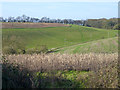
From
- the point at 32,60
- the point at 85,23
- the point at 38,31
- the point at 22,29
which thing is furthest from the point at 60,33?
the point at 32,60

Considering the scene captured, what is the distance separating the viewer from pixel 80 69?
22.9 ft

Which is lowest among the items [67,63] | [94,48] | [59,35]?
[94,48]

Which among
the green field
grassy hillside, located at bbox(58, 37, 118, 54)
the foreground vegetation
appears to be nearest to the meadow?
the foreground vegetation

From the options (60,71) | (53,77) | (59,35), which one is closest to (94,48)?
(59,35)

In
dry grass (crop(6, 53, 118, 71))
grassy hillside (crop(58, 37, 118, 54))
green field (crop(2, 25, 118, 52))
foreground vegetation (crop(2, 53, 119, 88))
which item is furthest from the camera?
green field (crop(2, 25, 118, 52))

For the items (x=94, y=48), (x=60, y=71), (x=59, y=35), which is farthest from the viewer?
(x=59, y=35)

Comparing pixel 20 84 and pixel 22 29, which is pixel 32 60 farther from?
pixel 22 29

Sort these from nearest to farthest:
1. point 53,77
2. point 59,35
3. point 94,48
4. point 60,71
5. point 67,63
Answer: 1. point 53,77
2. point 60,71
3. point 67,63
4. point 94,48
5. point 59,35

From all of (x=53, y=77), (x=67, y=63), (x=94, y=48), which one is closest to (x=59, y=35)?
(x=94, y=48)

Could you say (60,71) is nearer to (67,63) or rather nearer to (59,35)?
(67,63)

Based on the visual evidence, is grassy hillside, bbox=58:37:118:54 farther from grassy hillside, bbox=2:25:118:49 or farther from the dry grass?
the dry grass

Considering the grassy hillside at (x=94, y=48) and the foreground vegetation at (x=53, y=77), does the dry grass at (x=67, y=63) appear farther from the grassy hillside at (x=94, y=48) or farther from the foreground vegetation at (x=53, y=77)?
the grassy hillside at (x=94, y=48)

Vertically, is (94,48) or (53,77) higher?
(53,77)

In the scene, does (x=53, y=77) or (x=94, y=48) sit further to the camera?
(x=94, y=48)
